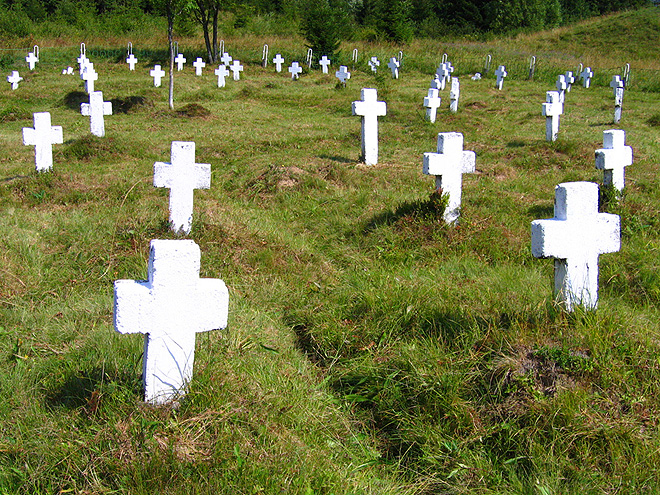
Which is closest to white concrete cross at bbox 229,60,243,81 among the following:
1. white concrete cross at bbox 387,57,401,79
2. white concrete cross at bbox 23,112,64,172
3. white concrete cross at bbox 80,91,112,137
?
white concrete cross at bbox 387,57,401,79

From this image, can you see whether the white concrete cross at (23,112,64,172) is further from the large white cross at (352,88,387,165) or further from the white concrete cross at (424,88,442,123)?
the white concrete cross at (424,88,442,123)

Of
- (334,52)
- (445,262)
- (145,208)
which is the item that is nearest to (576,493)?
(445,262)

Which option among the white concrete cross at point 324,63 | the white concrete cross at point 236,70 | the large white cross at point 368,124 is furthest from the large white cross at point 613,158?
the white concrete cross at point 324,63

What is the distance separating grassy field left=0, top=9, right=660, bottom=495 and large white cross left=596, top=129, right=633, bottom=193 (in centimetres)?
33

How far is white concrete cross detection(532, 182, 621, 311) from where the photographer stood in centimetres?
365

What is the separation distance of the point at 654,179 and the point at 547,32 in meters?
43.0

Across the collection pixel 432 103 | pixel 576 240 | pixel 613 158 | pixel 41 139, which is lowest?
pixel 576 240

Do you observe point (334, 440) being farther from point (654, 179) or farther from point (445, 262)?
point (654, 179)

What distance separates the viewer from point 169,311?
9.25 feet

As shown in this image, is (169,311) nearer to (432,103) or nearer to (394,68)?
(432,103)

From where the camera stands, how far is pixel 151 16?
141ft

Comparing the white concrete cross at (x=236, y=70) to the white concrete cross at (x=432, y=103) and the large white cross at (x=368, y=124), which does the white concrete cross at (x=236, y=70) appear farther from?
the large white cross at (x=368, y=124)

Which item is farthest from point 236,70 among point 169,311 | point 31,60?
point 169,311

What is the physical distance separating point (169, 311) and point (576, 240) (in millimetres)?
2370
